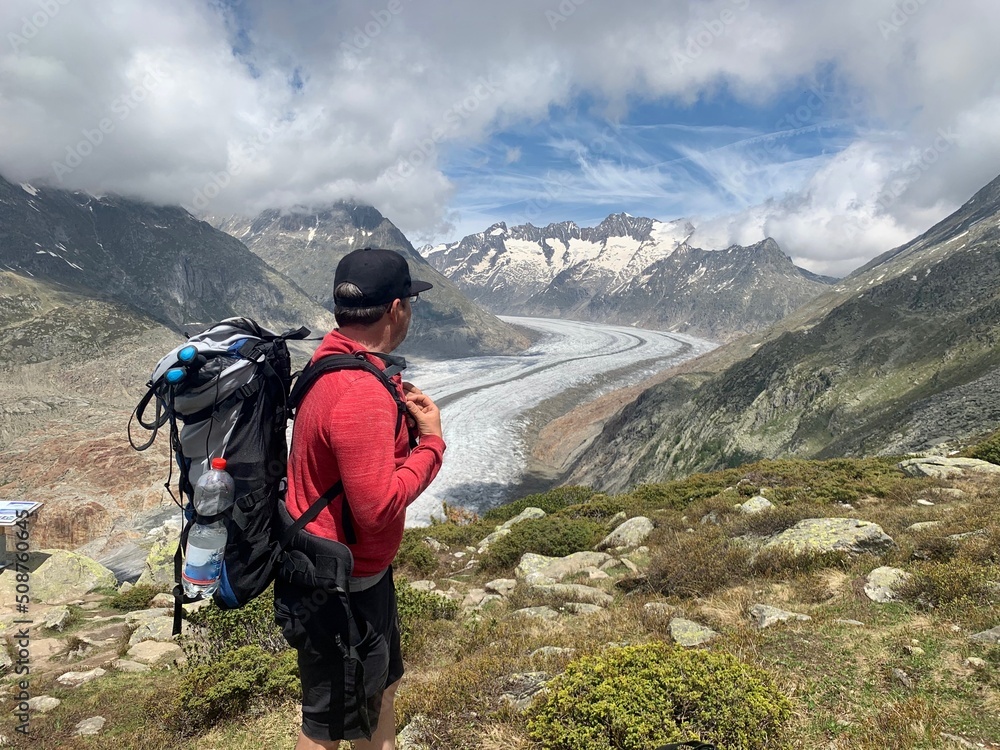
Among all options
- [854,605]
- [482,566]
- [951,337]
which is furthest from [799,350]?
[854,605]

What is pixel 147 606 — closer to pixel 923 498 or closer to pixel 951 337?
pixel 923 498

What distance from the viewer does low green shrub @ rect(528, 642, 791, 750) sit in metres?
4.18

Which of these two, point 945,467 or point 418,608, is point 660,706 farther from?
point 945,467

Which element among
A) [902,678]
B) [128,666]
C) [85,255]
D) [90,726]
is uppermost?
[85,255]

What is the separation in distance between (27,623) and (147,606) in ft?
9.15

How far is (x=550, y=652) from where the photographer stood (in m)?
6.45

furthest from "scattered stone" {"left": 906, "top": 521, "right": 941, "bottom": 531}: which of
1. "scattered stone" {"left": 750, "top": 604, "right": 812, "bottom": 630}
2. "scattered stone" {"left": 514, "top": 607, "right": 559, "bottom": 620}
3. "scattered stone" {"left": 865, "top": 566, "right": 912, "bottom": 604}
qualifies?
"scattered stone" {"left": 514, "top": 607, "right": 559, "bottom": 620}

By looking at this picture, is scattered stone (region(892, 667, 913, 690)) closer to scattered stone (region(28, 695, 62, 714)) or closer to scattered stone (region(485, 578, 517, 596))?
scattered stone (region(485, 578, 517, 596))

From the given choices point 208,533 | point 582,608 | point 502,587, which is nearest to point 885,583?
point 582,608

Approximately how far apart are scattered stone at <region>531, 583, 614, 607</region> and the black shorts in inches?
278

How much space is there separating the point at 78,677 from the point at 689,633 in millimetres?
9777

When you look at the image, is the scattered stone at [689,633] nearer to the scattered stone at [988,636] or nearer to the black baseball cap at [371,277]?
the scattered stone at [988,636]

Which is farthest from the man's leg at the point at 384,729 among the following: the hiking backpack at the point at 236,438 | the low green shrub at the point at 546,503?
the low green shrub at the point at 546,503

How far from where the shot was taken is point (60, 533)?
52.0 meters
